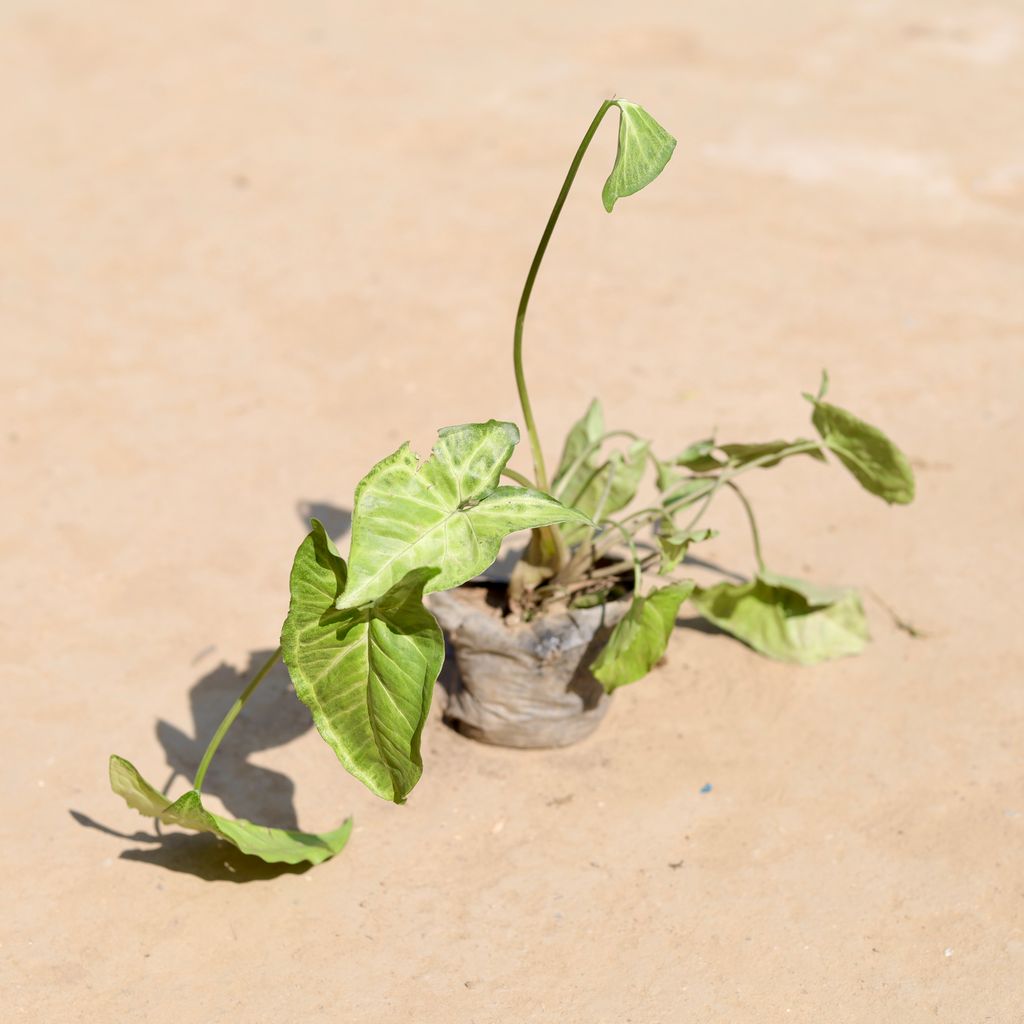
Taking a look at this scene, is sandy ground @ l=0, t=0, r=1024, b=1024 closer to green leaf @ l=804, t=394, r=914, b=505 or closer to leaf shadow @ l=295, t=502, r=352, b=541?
leaf shadow @ l=295, t=502, r=352, b=541

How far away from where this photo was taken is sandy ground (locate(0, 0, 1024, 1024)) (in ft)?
6.88

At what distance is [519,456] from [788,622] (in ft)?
3.19

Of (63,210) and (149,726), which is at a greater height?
(63,210)

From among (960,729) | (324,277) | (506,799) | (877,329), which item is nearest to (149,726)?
(506,799)

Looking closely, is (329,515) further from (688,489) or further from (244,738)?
(688,489)

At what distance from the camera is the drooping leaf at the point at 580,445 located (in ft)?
8.18

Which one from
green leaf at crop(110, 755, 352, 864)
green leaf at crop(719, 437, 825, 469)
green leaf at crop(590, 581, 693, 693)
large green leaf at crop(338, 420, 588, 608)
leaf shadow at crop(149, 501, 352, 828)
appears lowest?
leaf shadow at crop(149, 501, 352, 828)

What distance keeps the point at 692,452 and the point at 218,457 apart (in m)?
1.31

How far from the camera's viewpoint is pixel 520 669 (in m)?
2.35

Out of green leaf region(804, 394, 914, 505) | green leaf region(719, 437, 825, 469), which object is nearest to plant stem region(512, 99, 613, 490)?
green leaf region(719, 437, 825, 469)

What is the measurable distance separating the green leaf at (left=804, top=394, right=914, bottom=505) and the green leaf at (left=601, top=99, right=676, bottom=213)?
748 mm

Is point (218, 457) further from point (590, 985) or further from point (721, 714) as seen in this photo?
point (590, 985)

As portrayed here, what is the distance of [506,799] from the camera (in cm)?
237

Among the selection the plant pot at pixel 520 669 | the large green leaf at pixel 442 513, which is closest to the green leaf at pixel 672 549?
the plant pot at pixel 520 669
